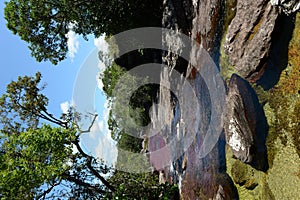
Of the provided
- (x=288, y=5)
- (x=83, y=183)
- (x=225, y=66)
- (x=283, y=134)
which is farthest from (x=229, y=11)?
(x=83, y=183)

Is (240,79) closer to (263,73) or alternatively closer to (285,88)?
(263,73)

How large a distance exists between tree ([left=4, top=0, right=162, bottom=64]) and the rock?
1161 centimetres

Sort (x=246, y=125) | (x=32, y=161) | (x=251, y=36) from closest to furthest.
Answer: (x=246, y=125)
(x=251, y=36)
(x=32, y=161)

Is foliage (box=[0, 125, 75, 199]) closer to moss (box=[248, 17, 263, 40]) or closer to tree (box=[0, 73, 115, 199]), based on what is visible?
tree (box=[0, 73, 115, 199])

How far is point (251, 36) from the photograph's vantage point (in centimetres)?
632

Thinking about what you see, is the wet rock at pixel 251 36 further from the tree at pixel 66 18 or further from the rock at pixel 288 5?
the tree at pixel 66 18

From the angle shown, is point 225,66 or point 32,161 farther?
point 32,161

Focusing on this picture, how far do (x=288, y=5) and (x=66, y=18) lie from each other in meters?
13.9

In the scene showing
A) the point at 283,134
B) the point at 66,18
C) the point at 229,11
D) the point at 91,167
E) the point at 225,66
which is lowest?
the point at 283,134

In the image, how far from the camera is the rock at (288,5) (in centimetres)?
505

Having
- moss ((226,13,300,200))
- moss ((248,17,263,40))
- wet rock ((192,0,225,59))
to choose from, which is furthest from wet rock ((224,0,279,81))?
wet rock ((192,0,225,59))

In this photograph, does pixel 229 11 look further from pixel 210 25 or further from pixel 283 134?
pixel 283 134

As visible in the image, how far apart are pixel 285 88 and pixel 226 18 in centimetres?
329

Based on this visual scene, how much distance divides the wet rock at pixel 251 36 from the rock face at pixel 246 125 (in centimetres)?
37
